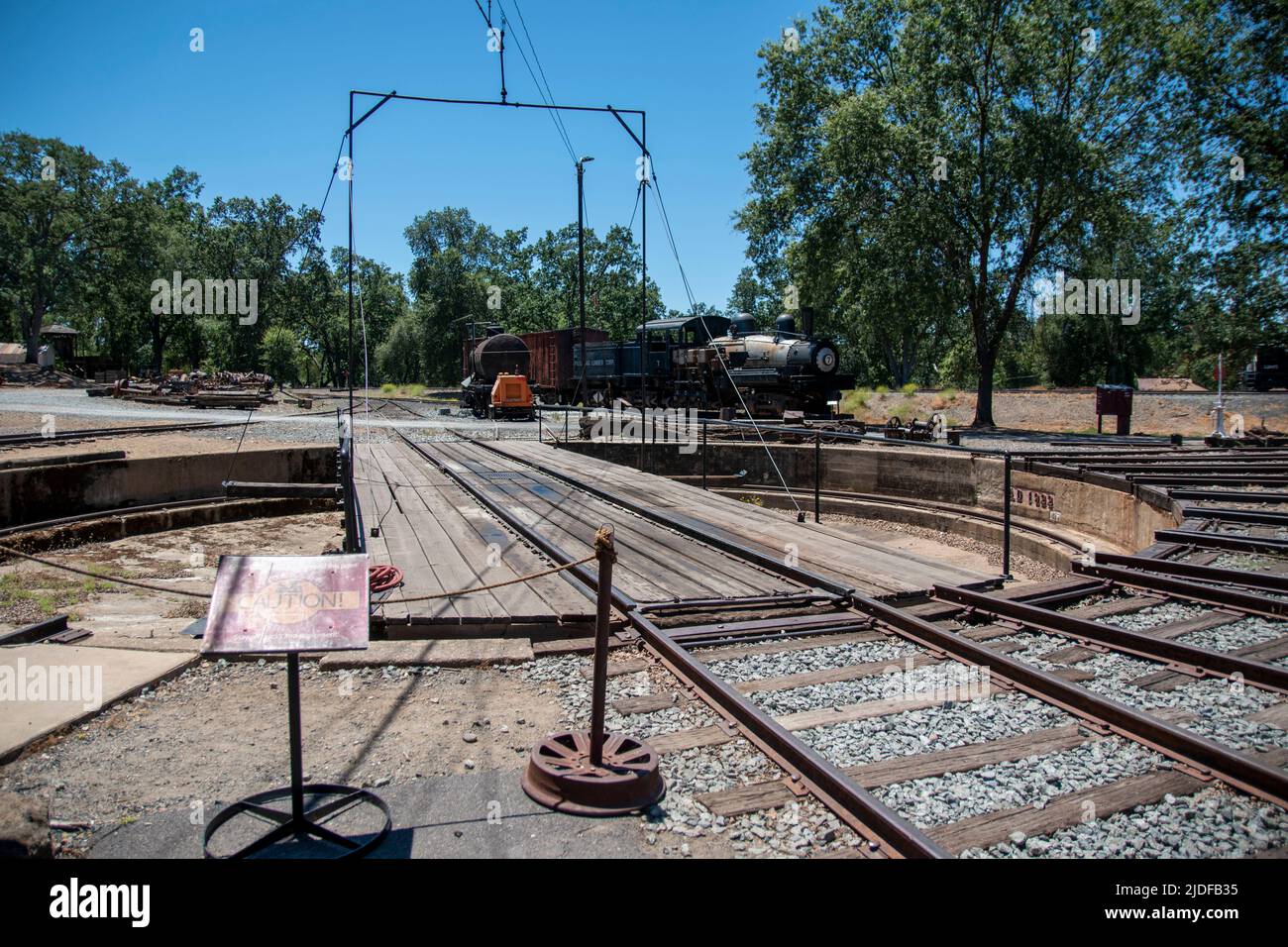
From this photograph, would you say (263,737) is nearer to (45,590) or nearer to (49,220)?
(45,590)

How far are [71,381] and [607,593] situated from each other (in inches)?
1854

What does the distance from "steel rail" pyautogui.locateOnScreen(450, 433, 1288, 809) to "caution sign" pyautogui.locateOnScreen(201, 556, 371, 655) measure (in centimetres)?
354

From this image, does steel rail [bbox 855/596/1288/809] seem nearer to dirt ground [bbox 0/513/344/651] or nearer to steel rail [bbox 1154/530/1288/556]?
steel rail [bbox 1154/530/1288/556]

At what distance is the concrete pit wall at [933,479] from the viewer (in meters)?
11.2

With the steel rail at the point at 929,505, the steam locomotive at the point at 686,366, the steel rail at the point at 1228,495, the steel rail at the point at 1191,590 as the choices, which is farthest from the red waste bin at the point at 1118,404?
the steel rail at the point at 1191,590

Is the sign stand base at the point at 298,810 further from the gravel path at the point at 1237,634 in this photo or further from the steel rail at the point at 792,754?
the gravel path at the point at 1237,634

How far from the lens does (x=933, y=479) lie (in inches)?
598

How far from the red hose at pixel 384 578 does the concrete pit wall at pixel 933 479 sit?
835cm

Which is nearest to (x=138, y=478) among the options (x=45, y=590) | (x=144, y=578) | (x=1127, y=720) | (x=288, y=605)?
(x=144, y=578)

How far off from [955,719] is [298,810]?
3083 mm

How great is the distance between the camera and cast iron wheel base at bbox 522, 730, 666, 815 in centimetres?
331

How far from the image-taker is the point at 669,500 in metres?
11.0
